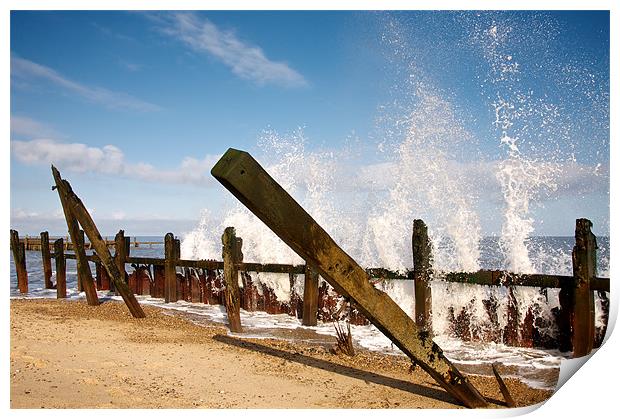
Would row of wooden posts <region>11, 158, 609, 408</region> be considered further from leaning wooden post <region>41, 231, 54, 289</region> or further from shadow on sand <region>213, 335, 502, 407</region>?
leaning wooden post <region>41, 231, 54, 289</region>

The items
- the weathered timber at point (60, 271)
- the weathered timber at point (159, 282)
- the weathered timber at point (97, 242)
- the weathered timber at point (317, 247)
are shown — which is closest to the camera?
the weathered timber at point (317, 247)

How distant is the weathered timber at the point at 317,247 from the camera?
9.61 ft

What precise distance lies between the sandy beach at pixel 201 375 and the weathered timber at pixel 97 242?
1.27 metres

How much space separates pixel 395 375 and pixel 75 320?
18.1 feet

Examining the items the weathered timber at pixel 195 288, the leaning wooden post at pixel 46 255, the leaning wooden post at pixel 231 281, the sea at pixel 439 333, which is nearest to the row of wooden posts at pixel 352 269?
the sea at pixel 439 333

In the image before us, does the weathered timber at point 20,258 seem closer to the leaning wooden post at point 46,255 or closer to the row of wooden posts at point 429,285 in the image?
the leaning wooden post at point 46,255

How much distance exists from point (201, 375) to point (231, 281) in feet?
10.3

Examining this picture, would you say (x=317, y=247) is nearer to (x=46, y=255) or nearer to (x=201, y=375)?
(x=201, y=375)

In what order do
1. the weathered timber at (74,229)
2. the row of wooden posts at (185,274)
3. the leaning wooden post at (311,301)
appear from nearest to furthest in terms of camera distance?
the row of wooden posts at (185,274), the leaning wooden post at (311,301), the weathered timber at (74,229)

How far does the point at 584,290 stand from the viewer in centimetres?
618

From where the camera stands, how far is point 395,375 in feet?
17.5

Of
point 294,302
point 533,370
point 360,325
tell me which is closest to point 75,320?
point 294,302

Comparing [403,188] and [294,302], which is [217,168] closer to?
[294,302]

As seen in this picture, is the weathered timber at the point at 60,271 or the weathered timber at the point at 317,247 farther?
the weathered timber at the point at 60,271
